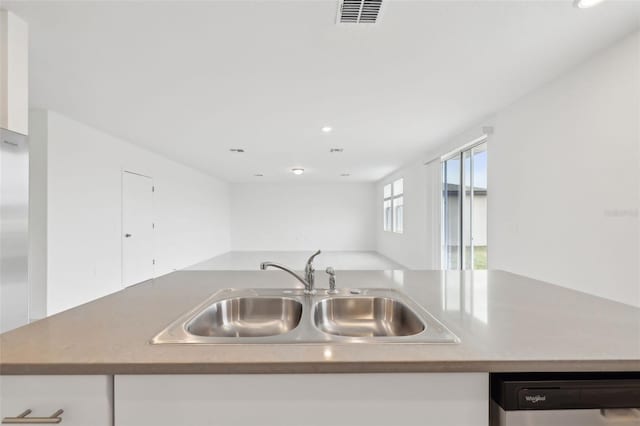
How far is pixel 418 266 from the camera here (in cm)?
686

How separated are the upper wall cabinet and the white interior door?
11.4 ft

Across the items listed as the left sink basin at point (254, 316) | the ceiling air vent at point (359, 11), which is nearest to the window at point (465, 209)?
the ceiling air vent at point (359, 11)

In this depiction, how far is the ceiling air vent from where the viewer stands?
6.00 ft

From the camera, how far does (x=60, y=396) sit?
2.62 feet

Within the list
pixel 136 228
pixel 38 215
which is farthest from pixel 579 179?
pixel 136 228

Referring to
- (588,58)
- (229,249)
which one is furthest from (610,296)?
(229,249)

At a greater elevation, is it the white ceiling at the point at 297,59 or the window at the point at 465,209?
the white ceiling at the point at 297,59

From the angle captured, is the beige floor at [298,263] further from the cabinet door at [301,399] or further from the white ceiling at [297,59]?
the cabinet door at [301,399]

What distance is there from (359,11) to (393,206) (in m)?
7.78

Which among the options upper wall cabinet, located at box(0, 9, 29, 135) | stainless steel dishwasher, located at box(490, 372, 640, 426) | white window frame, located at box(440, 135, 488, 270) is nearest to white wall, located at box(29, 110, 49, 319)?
upper wall cabinet, located at box(0, 9, 29, 135)

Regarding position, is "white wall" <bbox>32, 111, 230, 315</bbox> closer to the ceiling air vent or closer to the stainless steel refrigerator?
the stainless steel refrigerator

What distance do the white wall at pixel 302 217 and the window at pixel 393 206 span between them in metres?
1.21

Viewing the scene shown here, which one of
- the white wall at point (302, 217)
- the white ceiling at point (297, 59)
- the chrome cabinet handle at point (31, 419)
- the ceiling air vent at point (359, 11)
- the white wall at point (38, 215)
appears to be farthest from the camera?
the white wall at point (302, 217)

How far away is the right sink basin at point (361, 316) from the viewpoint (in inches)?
56.1
